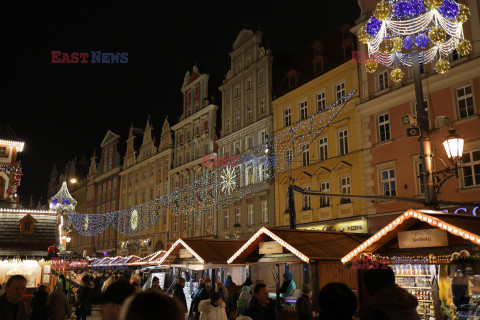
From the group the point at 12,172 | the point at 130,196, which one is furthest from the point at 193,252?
the point at 130,196

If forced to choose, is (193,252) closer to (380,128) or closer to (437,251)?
(437,251)

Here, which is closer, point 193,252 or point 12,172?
point 193,252

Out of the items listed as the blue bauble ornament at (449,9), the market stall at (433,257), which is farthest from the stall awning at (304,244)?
the blue bauble ornament at (449,9)

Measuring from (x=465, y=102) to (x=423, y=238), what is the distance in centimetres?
1333

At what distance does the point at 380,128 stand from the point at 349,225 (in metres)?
5.29

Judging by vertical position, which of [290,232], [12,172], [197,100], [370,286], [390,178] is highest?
[197,100]

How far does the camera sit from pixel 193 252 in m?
17.1

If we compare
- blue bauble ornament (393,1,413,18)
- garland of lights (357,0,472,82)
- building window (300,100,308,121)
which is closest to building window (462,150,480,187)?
garland of lights (357,0,472,82)

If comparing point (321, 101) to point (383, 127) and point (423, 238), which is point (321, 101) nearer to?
point (383, 127)

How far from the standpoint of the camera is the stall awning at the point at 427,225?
27.9ft

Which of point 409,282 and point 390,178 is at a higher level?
point 390,178

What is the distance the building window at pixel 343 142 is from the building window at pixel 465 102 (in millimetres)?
6694

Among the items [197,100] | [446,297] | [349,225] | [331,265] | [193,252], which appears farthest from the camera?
[197,100]

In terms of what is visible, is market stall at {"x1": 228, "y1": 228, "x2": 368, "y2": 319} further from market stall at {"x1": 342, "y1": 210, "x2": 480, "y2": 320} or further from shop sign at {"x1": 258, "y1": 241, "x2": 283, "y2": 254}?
market stall at {"x1": 342, "y1": 210, "x2": 480, "y2": 320}
